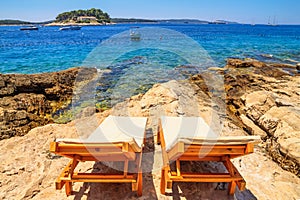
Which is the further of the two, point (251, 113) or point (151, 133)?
point (251, 113)

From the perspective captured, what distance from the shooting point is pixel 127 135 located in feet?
9.38

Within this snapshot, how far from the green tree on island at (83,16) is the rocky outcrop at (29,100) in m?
105

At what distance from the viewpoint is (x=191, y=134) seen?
2.84 metres

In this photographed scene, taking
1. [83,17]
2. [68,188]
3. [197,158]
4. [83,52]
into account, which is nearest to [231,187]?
[197,158]

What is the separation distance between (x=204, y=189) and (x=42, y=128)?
2905mm

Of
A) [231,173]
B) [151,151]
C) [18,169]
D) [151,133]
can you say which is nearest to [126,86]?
[151,133]

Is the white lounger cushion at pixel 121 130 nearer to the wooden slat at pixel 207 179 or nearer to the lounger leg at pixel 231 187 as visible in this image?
the wooden slat at pixel 207 179

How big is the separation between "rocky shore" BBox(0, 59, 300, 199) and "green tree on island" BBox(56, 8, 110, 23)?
106 m

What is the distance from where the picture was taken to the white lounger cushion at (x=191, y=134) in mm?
2119

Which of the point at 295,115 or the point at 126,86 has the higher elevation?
the point at 295,115

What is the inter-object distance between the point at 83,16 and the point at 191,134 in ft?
384

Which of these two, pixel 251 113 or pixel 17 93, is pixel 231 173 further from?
pixel 17 93

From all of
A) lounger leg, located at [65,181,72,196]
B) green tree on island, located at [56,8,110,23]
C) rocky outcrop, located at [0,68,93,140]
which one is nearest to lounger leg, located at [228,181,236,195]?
lounger leg, located at [65,181,72,196]

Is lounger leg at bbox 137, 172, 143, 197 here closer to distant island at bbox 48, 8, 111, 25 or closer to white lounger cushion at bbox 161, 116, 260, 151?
white lounger cushion at bbox 161, 116, 260, 151
